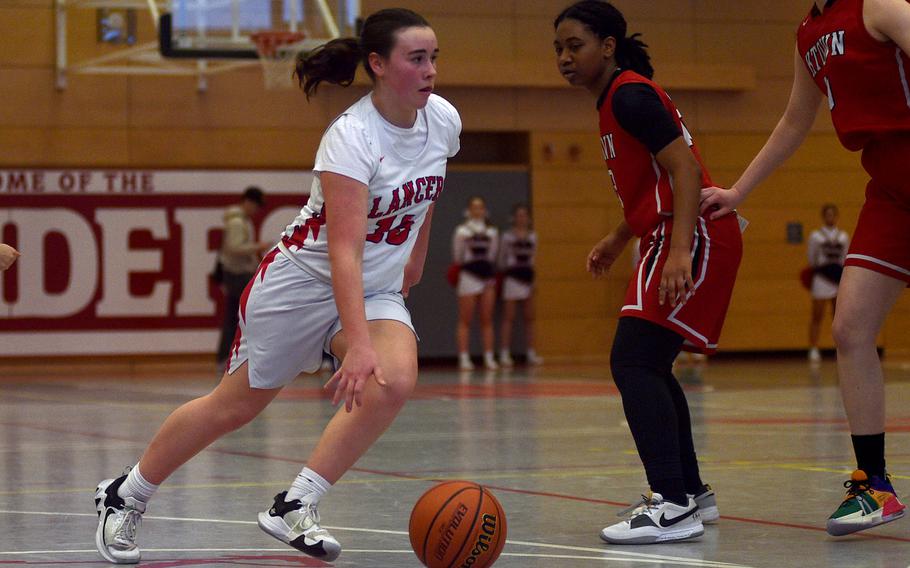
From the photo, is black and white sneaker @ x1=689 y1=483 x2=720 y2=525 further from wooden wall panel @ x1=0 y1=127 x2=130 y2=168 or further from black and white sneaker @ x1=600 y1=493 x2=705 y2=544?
wooden wall panel @ x1=0 y1=127 x2=130 y2=168

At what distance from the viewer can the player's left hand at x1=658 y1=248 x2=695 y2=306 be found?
190 inches

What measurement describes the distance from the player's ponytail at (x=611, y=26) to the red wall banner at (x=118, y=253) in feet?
45.4

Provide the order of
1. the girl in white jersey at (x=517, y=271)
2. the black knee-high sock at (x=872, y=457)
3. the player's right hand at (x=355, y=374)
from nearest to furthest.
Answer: the player's right hand at (x=355, y=374) → the black knee-high sock at (x=872, y=457) → the girl in white jersey at (x=517, y=271)

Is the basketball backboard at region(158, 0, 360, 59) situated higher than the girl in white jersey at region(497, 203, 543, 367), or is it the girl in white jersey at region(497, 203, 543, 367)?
the basketball backboard at region(158, 0, 360, 59)

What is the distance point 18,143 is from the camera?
18656 mm

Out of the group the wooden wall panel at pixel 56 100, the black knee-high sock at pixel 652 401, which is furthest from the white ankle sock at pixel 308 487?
the wooden wall panel at pixel 56 100

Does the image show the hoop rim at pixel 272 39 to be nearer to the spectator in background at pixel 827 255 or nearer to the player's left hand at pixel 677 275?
the spectator in background at pixel 827 255

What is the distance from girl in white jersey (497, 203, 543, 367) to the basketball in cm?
1382

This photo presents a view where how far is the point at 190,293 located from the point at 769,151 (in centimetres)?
1456

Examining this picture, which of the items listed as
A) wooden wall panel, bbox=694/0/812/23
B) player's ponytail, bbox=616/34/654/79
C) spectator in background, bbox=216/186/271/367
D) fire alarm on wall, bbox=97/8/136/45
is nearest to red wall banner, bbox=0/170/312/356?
fire alarm on wall, bbox=97/8/136/45

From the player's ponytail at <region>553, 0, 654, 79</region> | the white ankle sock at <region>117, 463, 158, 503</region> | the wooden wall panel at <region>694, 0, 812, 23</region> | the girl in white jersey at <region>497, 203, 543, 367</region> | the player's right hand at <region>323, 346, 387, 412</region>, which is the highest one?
the wooden wall panel at <region>694, 0, 812, 23</region>

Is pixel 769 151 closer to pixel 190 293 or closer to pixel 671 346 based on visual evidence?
pixel 671 346

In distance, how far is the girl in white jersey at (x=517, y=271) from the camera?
18.3 meters

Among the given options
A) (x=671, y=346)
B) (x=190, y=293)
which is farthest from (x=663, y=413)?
(x=190, y=293)
